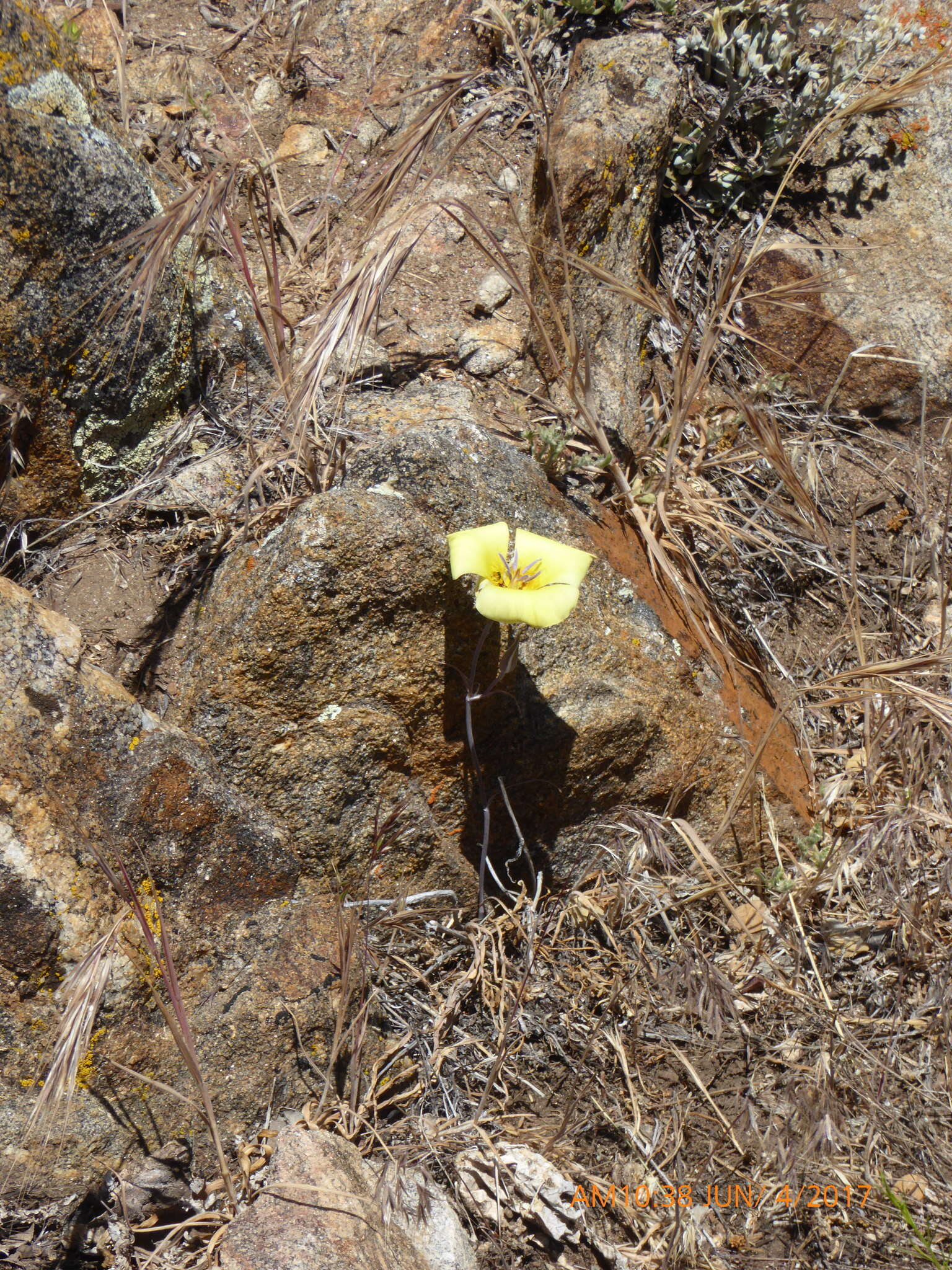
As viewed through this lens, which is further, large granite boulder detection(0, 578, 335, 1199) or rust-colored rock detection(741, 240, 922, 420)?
rust-colored rock detection(741, 240, 922, 420)

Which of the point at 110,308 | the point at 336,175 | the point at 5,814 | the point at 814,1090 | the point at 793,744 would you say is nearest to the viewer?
the point at 5,814

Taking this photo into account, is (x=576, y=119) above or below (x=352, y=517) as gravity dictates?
above

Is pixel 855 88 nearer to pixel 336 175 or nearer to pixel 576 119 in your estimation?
pixel 576 119

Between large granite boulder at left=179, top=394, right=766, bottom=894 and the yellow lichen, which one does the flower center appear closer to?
large granite boulder at left=179, top=394, right=766, bottom=894

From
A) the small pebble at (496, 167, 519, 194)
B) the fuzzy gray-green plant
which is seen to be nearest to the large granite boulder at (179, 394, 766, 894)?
the small pebble at (496, 167, 519, 194)

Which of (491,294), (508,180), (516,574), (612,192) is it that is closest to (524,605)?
(516,574)

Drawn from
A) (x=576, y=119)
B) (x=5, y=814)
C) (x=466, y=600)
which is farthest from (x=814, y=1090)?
(x=576, y=119)

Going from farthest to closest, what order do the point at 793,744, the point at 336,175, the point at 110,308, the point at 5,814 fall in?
the point at 336,175, the point at 793,744, the point at 110,308, the point at 5,814

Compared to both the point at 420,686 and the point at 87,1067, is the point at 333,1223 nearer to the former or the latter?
the point at 87,1067
